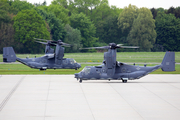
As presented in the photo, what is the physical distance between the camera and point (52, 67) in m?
52.8

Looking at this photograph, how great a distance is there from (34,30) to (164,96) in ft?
271

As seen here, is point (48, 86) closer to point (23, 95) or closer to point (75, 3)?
point (23, 95)

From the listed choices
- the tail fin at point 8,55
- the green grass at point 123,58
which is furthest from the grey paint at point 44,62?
the green grass at point 123,58

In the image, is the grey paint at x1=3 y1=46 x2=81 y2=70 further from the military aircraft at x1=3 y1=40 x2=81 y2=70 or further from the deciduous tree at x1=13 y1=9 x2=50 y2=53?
the deciduous tree at x1=13 y1=9 x2=50 y2=53

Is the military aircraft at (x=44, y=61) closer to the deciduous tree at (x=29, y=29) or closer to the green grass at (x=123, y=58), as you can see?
the green grass at (x=123, y=58)

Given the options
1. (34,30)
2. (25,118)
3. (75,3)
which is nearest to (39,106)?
(25,118)

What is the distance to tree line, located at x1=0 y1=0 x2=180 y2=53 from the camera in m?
106

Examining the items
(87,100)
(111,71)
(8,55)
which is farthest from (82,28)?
(87,100)

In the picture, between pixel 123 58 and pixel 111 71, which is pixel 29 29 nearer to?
pixel 123 58

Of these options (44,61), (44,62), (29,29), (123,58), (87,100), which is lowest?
(87,100)

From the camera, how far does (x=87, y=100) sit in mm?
25750

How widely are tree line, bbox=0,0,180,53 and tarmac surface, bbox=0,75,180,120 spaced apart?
71382 mm

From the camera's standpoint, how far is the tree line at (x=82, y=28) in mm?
106500

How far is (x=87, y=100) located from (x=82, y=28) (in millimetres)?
106308
